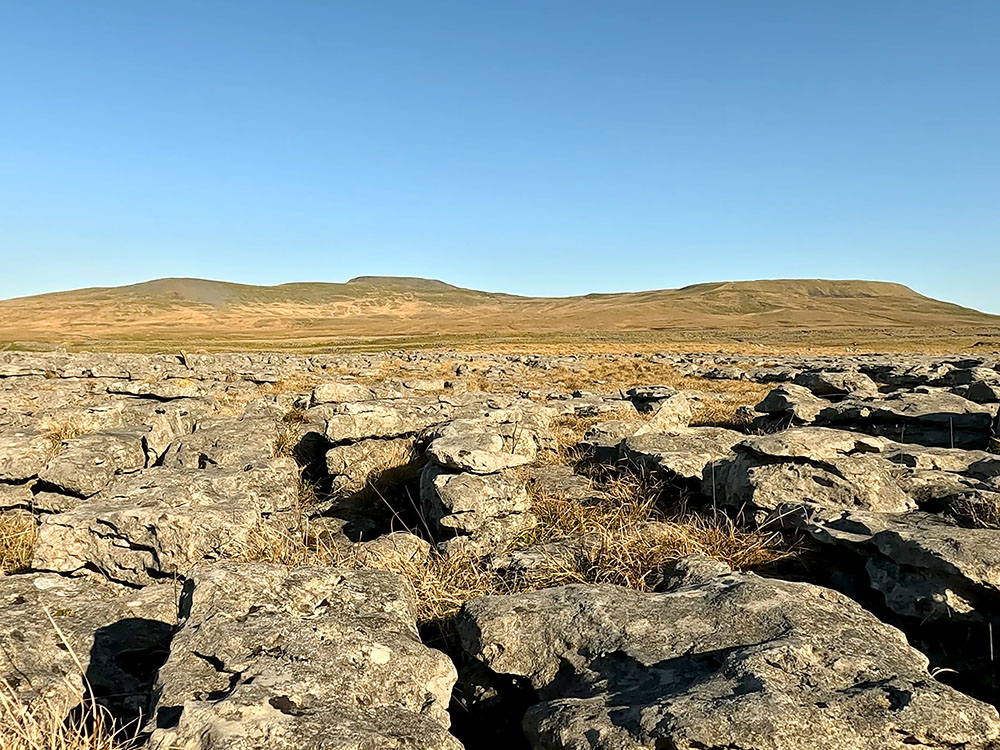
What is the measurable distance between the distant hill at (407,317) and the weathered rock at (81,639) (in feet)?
275

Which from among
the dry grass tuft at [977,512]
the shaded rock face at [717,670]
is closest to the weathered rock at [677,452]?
the dry grass tuft at [977,512]

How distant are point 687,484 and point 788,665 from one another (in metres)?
3.93

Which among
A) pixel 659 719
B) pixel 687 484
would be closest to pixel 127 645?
pixel 659 719

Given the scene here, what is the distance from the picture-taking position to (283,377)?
83.9 feet

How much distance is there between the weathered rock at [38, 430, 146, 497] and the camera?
270 inches

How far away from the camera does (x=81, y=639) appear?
3.88 meters

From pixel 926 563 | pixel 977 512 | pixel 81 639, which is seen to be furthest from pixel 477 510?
pixel 977 512

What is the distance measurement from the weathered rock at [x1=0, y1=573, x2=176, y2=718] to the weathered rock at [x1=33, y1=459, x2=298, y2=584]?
0.20m

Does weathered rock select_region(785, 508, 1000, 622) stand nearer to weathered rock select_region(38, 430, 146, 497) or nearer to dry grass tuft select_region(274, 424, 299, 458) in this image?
dry grass tuft select_region(274, 424, 299, 458)

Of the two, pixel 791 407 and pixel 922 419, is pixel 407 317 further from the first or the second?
pixel 922 419

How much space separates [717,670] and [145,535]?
4292mm

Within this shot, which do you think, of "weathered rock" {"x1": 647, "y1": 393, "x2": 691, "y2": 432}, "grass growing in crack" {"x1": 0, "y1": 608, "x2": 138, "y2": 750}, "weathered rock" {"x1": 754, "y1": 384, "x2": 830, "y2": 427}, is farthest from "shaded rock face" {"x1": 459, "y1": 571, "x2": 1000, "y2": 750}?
"weathered rock" {"x1": 754, "y1": 384, "x2": 830, "y2": 427}

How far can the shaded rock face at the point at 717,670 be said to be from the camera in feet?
8.15

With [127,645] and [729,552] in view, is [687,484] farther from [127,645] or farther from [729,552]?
[127,645]
